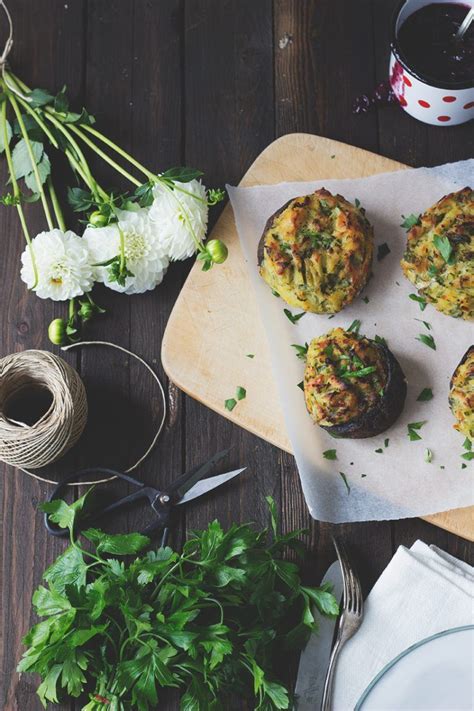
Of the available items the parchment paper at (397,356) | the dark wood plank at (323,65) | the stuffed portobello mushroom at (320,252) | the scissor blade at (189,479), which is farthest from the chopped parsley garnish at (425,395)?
the dark wood plank at (323,65)

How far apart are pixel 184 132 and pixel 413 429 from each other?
1369mm

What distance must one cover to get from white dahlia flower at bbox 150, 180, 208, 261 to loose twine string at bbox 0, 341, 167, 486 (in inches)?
21.6

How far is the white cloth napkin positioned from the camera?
117 inches

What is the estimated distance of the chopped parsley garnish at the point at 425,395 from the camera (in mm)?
3059

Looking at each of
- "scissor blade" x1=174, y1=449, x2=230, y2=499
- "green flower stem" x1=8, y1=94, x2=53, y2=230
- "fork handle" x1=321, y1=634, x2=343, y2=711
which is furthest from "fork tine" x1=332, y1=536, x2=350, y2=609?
"green flower stem" x1=8, y1=94, x2=53, y2=230

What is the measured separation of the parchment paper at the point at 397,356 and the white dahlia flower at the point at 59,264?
1.83 ft

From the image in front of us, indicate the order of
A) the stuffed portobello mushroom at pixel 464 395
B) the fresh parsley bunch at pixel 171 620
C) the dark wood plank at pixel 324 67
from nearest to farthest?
the fresh parsley bunch at pixel 171 620, the stuffed portobello mushroom at pixel 464 395, the dark wood plank at pixel 324 67

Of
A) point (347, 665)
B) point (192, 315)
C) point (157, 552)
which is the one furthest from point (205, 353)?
point (347, 665)

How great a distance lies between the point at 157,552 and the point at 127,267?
95 cm

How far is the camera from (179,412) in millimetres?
3227

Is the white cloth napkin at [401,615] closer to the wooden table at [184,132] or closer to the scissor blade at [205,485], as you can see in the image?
the wooden table at [184,132]

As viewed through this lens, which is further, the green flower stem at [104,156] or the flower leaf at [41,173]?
the flower leaf at [41,173]

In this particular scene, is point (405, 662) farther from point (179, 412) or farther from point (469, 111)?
point (469, 111)

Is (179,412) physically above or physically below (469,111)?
below
